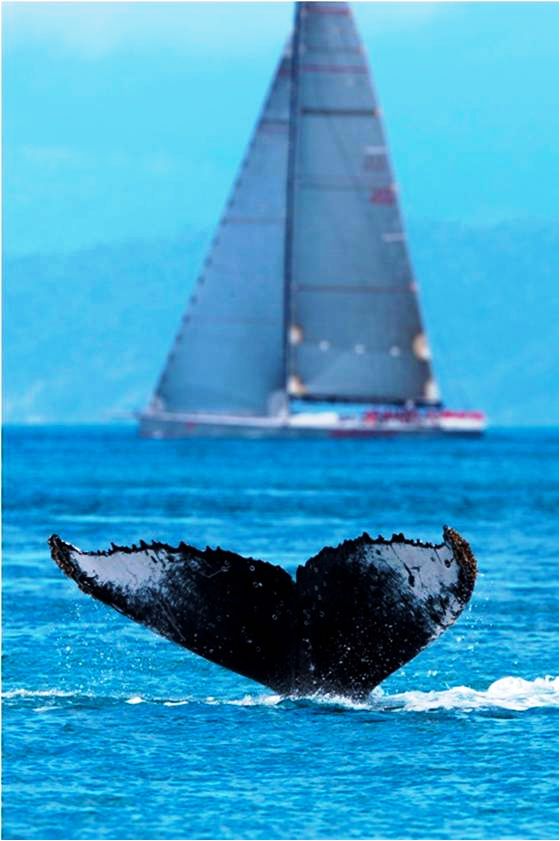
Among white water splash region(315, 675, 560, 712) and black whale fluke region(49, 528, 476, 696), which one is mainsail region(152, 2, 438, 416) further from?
black whale fluke region(49, 528, 476, 696)

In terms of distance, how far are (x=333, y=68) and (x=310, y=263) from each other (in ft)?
27.9

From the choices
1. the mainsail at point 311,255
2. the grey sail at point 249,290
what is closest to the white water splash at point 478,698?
the mainsail at point 311,255

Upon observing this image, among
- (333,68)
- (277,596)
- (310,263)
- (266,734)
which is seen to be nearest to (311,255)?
(310,263)

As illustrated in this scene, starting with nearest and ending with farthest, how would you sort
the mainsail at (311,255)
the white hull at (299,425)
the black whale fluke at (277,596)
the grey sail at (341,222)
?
the black whale fluke at (277,596) → the grey sail at (341,222) → the mainsail at (311,255) → the white hull at (299,425)

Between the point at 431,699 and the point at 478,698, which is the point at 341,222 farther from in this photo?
the point at 431,699

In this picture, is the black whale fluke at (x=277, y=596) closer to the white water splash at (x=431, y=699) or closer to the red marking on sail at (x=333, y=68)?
the white water splash at (x=431, y=699)

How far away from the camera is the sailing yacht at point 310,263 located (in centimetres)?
8606

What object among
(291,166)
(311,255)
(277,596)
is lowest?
(277,596)

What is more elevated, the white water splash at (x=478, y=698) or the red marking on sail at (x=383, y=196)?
the red marking on sail at (x=383, y=196)

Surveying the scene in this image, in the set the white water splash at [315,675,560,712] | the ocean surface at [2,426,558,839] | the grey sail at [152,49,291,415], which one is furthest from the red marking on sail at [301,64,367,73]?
the white water splash at [315,675,560,712]

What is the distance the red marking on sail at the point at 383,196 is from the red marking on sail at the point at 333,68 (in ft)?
17.2

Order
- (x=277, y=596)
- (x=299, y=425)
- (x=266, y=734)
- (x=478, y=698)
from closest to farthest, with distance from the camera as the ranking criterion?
(x=277, y=596)
(x=266, y=734)
(x=478, y=698)
(x=299, y=425)

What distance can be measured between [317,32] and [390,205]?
8228mm

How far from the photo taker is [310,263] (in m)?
86.9
